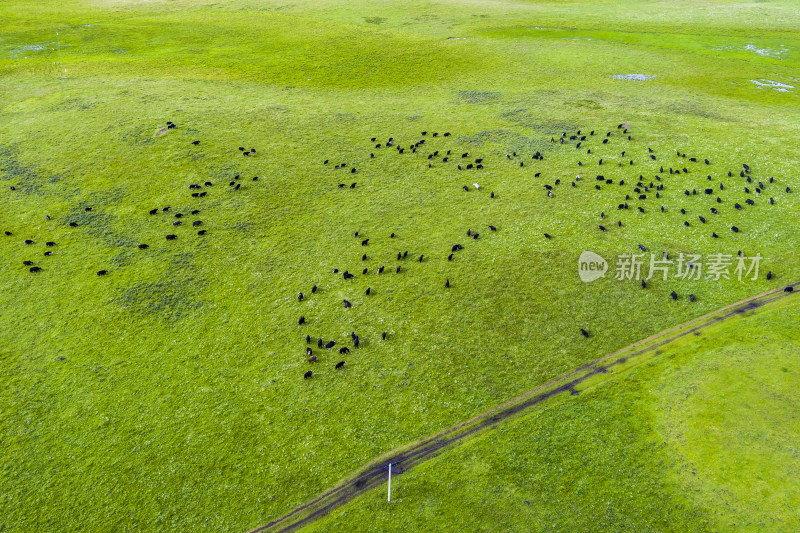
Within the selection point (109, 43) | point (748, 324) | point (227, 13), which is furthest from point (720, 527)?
point (227, 13)

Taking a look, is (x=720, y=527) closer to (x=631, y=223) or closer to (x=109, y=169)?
(x=631, y=223)

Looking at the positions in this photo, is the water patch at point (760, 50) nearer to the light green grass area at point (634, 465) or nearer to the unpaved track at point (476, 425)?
the unpaved track at point (476, 425)

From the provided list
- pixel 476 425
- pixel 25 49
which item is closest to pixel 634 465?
pixel 476 425

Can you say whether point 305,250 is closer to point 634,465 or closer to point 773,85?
point 634,465

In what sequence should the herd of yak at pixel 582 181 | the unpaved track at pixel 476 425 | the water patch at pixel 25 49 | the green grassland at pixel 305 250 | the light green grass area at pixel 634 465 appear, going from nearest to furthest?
the light green grass area at pixel 634 465, the unpaved track at pixel 476 425, the green grassland at pixel 305 250, the herd of yak at pixel 582 181, the water patch at pixel 25 49

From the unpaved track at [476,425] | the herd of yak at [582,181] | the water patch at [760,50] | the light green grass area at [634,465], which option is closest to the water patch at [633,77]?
the herd of yak at [582,181]

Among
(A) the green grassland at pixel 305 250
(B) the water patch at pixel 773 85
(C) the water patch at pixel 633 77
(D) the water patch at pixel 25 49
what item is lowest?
(A) the green grassland at pixel 305 250
